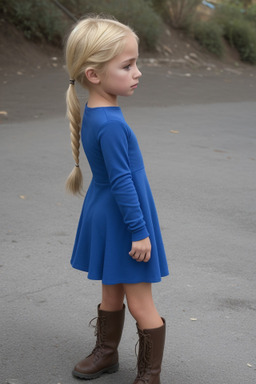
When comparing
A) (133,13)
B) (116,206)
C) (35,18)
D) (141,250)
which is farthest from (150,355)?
(133,13)

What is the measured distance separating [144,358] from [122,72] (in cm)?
124

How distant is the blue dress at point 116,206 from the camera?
2.72 meters

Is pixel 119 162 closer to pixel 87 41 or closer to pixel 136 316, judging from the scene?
pixel 87 41

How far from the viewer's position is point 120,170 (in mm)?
2719

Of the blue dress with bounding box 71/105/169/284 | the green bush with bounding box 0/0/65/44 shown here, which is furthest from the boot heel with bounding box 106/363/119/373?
the green bush with bounding box 0/0/65/44

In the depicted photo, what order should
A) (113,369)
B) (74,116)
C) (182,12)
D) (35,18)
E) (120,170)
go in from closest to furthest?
(120,170)
(74,116)
(113,369)
(35,18)
(182,12)

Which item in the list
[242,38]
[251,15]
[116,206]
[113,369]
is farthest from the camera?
[251,15]

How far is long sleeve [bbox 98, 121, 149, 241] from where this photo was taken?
271 centimetres

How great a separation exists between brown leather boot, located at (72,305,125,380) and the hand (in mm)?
447

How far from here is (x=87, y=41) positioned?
277 centimetres

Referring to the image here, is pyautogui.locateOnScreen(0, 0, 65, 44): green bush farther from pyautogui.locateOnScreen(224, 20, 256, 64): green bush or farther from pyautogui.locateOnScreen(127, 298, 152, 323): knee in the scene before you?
pyautogui.locateOnScreen(127, 298, 152, 323): knee

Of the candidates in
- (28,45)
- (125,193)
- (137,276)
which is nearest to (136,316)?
(137,276)

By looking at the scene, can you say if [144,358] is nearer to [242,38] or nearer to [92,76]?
[92,76]

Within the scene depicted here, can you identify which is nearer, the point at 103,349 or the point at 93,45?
the point at 93,45
